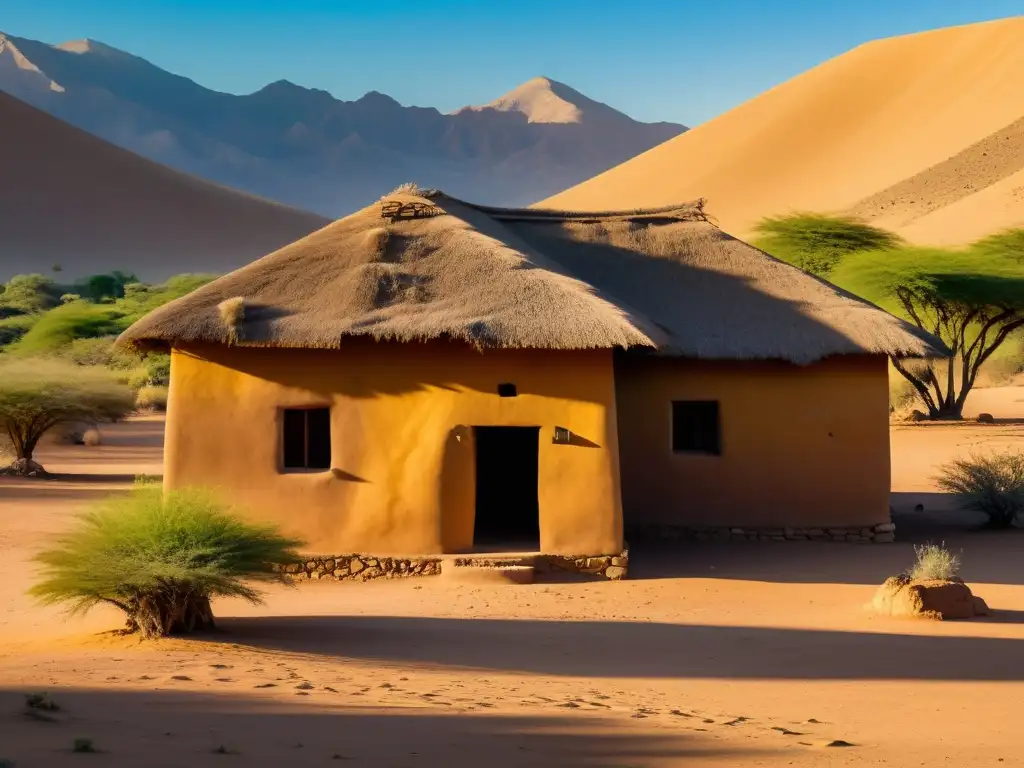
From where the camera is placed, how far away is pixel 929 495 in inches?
774

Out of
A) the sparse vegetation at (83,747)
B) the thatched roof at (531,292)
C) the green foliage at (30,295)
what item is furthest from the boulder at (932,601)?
the green foliage at (30,295)

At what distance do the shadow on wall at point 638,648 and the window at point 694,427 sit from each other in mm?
5366

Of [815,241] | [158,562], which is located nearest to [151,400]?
[815,241]

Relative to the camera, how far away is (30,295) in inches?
2286

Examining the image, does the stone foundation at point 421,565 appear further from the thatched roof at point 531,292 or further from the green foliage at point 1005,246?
the green foliage at point 1005,246

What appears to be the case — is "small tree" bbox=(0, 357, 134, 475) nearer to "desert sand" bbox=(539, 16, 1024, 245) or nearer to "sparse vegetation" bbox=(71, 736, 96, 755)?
"sparse vegetation" bbox=(71, 736, 96, 755)

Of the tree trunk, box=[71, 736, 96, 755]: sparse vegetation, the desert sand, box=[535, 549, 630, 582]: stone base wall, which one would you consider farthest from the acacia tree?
the desert sand

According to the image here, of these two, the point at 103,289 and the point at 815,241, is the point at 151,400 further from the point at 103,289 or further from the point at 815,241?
the point at 103,289

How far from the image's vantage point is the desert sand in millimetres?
62188

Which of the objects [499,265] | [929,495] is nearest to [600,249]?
[499,265]

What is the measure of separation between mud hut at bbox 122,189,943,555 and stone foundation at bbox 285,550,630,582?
0.11 m

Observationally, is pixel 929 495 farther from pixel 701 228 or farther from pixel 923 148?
pixel 923 148

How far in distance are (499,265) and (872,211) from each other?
51.3 m

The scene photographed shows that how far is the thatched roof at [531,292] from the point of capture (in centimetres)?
1298
